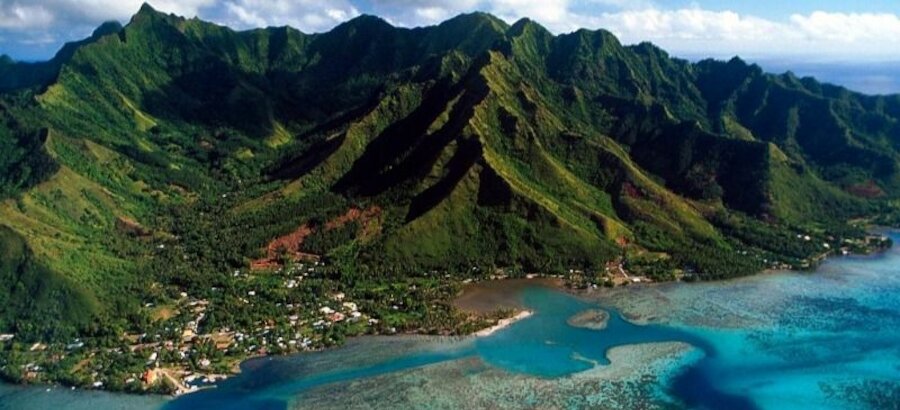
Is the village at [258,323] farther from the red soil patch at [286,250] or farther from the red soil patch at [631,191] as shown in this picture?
the red soil patch at [631,191]

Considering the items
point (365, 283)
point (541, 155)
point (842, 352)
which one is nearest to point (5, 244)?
point (365, 283)

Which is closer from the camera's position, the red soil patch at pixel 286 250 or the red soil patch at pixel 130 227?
the red soil patch at pixel 286 250

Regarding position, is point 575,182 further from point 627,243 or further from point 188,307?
point 188,307

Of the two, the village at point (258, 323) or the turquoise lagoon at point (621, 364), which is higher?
the village at point (258, 323)

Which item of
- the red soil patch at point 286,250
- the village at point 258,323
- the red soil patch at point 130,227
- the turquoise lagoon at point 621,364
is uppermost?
the red soil patch at point 130,227

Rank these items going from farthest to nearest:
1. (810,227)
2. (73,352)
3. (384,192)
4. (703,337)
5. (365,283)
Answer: (810,227), (384,192), (365,283), (703,337), (73,352)

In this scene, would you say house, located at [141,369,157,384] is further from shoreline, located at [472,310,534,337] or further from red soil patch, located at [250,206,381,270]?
red soil patch, located at [250,206,381,270]

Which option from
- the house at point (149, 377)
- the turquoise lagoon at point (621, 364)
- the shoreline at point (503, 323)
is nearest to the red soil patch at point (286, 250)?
the turquoise lagoon at point (621, 364)

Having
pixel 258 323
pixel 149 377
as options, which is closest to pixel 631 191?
pixel 258 323
